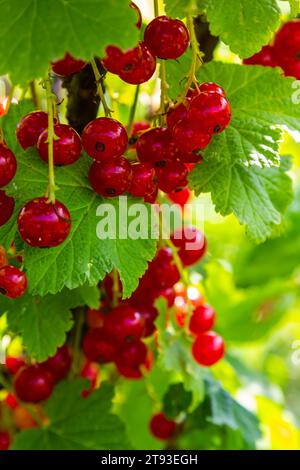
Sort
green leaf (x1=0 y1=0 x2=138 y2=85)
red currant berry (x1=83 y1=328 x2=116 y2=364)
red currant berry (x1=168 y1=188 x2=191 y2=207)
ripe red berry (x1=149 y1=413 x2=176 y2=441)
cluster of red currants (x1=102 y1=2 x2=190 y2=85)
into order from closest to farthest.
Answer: green leaf (x1=0 y1=0 x2=138 y2=85)
cluster of red currants (x1=102 y1=2 x2=190 y2=85)
red currant berry (x1=83 y1=328 x2=116 y2=364)
red currant berry (x1=168 y1=188 x2=191 y2=207)
ripe red berry (x1=149 y1=413 x2=176 y2=441)

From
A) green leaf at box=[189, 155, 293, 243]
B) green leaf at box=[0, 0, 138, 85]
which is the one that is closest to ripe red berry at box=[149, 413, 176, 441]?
green leaf at box=[189, 155, 293, 243]

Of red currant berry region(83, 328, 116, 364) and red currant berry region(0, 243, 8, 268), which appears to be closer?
red currant berry region(0, 243, 8, 268)

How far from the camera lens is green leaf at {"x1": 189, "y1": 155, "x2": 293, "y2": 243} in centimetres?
76

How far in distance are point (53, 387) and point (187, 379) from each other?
23 centimetres

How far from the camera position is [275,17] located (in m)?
0.72

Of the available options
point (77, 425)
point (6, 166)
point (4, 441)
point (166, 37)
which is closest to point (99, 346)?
point (77, 425)

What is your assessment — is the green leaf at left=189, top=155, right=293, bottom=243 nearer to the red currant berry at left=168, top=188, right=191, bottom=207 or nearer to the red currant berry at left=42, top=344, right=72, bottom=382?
the red currant berry at left=168, top=188, right=191, bottom=207

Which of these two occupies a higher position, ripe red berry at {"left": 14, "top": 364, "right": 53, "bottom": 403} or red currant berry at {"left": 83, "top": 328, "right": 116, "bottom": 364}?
red currant berry at {"left": 83, "top": 328, "right": 116, "bottom": 364}

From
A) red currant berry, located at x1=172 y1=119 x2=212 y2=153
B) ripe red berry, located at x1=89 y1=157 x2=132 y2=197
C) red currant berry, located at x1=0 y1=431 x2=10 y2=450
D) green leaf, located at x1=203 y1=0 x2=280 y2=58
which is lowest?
red currant berry, located at x1=0 y1=431 x2=10 y2=450

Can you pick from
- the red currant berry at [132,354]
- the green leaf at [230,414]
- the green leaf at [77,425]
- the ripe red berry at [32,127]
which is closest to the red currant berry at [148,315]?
the red currant berry at [132,354]

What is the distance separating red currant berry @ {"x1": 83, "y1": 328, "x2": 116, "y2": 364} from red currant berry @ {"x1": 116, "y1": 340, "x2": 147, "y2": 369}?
1 cm

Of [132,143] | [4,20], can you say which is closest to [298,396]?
[132,143]

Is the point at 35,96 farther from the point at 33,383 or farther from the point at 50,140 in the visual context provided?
the point at 33,383
